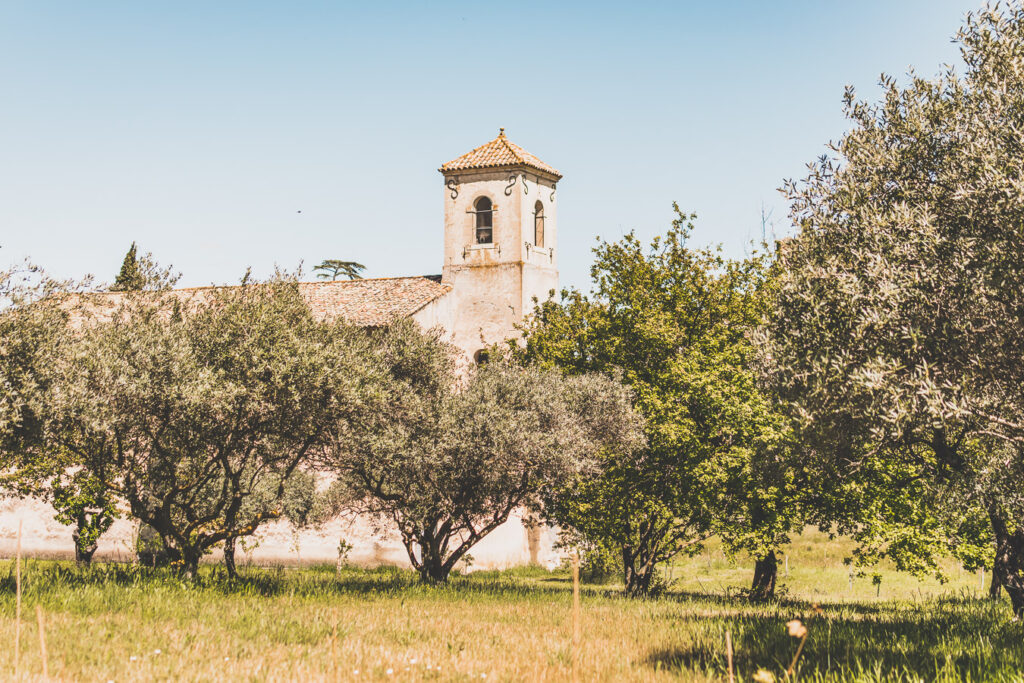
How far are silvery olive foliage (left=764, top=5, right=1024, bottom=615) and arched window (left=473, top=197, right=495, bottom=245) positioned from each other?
919 inches

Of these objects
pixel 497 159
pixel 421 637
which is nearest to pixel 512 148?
pixel 497 159

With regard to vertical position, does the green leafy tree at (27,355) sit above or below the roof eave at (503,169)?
below

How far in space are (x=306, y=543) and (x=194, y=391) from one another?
60.6 feet

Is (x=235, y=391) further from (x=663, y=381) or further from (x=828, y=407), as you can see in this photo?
(x=663, y=381)

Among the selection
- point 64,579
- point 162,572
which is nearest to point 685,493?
point 162,572

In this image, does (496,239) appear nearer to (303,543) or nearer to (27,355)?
(303,543)

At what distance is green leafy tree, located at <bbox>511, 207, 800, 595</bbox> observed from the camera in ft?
61.4

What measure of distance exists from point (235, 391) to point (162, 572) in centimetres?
396

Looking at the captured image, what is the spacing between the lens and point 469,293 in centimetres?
3328

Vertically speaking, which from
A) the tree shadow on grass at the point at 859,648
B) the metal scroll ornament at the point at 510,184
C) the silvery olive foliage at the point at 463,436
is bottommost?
the tree shadow on grass at the point at 859,648

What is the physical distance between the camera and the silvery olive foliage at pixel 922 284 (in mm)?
8227

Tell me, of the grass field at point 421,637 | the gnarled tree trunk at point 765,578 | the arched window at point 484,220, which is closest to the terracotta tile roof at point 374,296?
the arched window at point 484,220

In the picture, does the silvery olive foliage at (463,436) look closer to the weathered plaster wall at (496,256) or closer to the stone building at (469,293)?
the stone building at (469,293)

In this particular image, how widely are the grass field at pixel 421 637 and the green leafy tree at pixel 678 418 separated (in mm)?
3855
